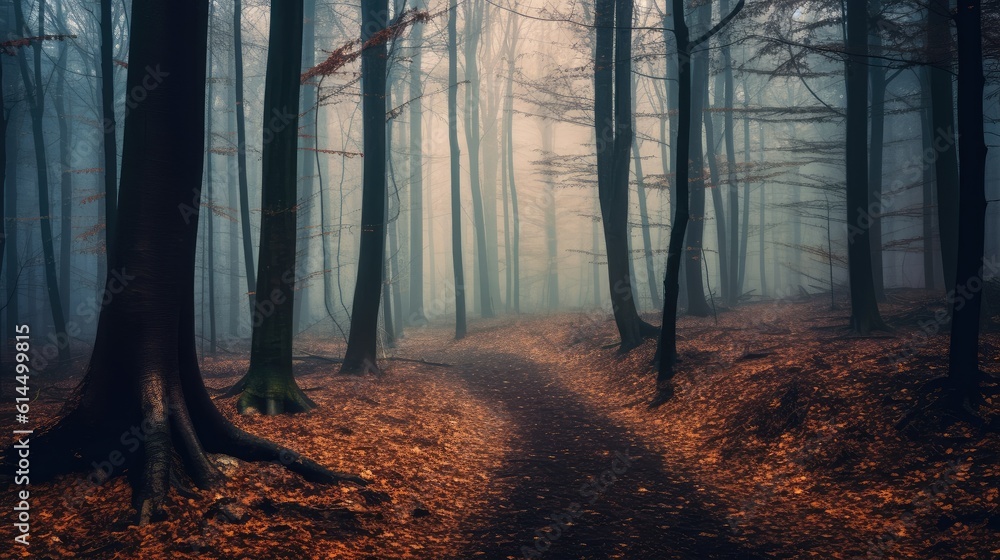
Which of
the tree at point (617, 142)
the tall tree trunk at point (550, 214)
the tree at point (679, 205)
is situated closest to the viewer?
the tree at point (679, 205)

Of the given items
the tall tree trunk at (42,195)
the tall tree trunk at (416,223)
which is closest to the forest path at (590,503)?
the tall tree trunk at (42,195)

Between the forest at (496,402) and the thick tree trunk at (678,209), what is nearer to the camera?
the forest at (496,402)

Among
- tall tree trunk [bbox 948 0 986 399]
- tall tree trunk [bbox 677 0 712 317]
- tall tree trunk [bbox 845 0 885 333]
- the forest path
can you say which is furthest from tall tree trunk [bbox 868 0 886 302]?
the forest path

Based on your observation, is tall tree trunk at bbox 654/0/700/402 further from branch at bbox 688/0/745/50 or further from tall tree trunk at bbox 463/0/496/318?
tall tree trunk at bbox 463/0/496/318

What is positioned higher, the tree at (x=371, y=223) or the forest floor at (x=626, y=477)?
the tree at (x=371, y=223)

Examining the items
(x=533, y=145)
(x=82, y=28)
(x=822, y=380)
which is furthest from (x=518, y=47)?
(x=822, y=380)

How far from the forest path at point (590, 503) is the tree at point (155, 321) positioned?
71.2 inches

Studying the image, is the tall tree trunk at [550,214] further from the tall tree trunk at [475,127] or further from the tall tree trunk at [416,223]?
the tall tree trunk at [416,223]

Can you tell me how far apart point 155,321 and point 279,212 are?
343 centimetres

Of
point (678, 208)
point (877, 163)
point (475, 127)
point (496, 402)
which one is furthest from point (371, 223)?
point (475, 127)

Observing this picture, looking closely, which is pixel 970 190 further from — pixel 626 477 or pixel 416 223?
pixel 416 223

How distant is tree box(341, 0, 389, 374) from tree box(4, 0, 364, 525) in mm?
6467

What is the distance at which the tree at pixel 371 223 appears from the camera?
1235 cm

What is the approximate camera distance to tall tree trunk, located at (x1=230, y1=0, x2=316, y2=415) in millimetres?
8391
